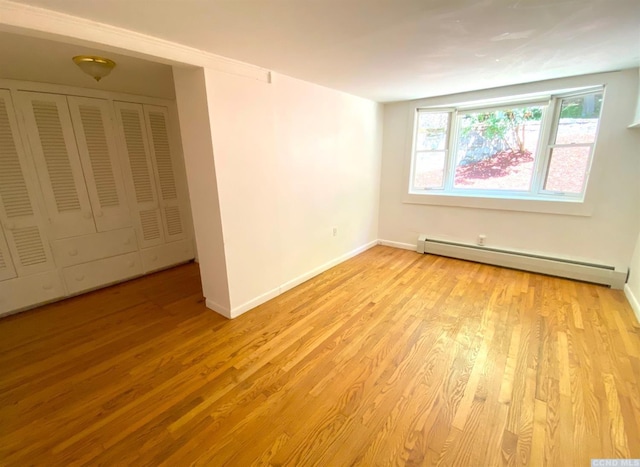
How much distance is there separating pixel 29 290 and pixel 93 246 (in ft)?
2.12

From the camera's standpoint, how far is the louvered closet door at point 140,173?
3.12m

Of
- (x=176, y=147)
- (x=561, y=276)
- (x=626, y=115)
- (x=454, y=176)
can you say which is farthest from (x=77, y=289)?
(x=626, y=115)

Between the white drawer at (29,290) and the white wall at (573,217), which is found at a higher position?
the white wall at (573,217)

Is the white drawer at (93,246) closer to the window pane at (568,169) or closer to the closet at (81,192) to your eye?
the closet at (81,192)

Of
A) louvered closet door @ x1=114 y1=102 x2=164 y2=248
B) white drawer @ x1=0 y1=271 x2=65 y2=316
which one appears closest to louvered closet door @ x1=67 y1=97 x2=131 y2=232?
louvered closet door @ x1=114 y1=102 x2=164 y2=248

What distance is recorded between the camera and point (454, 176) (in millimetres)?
4004

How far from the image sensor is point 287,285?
304 cm

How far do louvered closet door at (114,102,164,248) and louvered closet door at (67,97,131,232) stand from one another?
100 mm

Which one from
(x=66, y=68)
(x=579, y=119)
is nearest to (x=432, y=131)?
(x=579, y=119)

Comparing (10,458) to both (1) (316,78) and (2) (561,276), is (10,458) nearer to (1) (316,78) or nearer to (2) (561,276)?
(1) (316,78)

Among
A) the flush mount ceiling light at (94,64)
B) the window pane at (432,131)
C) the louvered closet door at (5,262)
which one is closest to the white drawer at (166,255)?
the louvered closet door at (5,262)

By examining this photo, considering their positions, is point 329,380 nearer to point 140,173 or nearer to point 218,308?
point 218,308

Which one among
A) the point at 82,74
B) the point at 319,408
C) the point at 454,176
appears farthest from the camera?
the point at 454,176

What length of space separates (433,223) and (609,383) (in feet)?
8.69
